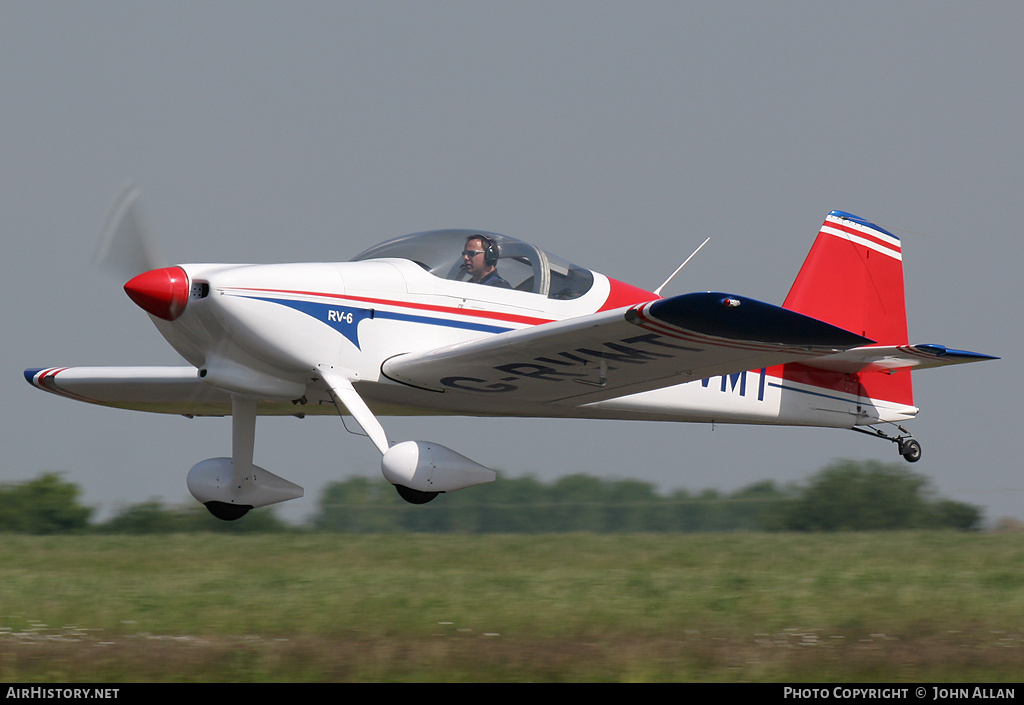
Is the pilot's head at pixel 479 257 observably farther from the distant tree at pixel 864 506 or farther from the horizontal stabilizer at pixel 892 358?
the distant tree at pixel 864 506

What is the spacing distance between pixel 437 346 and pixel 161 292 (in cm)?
187

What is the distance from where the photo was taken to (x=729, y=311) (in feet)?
18.3

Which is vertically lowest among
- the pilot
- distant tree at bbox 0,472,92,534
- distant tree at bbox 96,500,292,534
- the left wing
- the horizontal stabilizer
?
distant tree at bbox 0,472,92,534

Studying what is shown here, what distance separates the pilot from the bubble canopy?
1.2 inches

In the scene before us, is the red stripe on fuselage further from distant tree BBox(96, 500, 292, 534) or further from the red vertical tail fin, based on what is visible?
distant tree BBox(96, 500, 292, 534)

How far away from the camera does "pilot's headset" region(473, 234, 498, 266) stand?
7.46m

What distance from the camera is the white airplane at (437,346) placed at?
6.38 m

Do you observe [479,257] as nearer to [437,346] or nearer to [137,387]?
[437,346]

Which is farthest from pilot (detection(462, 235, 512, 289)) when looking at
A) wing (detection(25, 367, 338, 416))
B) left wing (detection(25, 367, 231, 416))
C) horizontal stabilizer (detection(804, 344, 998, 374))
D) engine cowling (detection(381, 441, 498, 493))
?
horizontal stabilizer (detection(804, 344, 998, 374))

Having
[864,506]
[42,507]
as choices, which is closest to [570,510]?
[864,506]

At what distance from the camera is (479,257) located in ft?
24.4

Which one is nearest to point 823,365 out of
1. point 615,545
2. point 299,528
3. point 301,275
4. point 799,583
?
point 615,545

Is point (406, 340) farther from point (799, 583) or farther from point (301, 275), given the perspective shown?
point (799, 583)

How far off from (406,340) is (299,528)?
452 centimetres
